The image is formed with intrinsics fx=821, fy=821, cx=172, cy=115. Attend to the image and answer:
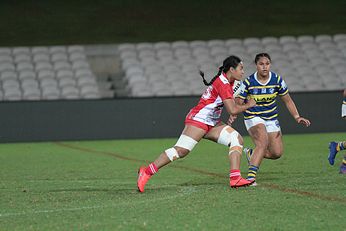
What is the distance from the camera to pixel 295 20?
30078 mm

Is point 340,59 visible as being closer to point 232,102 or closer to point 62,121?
point 62,121

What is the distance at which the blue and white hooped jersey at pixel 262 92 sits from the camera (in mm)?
10492

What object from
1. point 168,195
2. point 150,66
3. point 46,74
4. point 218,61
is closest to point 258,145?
point 168,195

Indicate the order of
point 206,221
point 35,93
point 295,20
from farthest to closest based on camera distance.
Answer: point 295,20 → point 35,93 → point 206,221

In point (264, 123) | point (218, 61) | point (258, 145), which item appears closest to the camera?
point (258, 145)

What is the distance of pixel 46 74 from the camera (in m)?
23.5

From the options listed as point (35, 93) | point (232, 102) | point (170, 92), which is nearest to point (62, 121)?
point (35, 93)

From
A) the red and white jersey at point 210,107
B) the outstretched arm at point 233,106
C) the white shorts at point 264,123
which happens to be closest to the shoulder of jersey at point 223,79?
the red and white jersey at point 210,107

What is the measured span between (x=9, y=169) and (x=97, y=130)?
733 centimetres

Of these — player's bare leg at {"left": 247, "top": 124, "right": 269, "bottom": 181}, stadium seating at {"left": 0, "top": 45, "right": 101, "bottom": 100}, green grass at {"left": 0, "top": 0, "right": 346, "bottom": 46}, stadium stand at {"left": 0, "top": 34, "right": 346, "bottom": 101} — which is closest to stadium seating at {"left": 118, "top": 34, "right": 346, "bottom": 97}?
stadium stand at {"left": 0, "top": 34, "right": 346, "bottom": 101}

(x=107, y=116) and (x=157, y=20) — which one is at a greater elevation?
(x=157, y=20)

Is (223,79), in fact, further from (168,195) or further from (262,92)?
(168,195)

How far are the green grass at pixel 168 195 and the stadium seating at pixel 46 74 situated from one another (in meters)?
7.16

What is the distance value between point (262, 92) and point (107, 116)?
10.5 m
